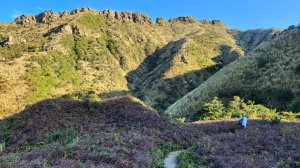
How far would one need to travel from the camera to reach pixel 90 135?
2233 cm

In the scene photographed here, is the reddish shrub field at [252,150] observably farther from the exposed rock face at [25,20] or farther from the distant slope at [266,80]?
the exposed rock face at [25,20]

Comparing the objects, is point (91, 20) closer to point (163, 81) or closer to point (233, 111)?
point (163, 81)

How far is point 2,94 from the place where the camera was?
71750 mm

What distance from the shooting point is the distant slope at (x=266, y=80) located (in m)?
46.8

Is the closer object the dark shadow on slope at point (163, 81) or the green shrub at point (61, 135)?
the green shrub at point (61, 135)

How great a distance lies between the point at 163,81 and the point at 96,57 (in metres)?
26.7

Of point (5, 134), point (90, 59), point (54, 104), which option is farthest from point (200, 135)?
point (90, 59)

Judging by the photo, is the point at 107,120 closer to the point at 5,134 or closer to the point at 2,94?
the point at 5,134

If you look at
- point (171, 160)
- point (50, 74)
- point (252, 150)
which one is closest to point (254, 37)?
point (50, 74)

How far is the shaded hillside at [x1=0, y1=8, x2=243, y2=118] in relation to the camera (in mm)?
86812

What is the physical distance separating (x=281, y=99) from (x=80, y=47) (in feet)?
284

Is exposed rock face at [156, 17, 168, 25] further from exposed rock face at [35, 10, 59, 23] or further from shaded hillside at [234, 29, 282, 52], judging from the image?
exposed rock face at [35, 10, 59, 23]

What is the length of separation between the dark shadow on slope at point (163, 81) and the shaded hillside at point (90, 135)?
179 feet

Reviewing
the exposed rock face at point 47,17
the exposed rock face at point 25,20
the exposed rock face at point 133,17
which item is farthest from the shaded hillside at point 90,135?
the exposed rock face at point 133,17
